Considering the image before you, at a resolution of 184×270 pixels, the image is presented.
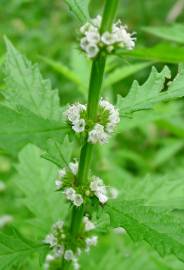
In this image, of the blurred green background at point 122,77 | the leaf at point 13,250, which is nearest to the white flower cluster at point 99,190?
the leaf at point 13,250

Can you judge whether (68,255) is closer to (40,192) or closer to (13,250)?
(13,250)

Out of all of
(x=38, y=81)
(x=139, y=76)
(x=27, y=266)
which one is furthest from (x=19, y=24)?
(x=38, y=81)

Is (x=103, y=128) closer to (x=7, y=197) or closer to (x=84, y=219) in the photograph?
(x=84, y=219)

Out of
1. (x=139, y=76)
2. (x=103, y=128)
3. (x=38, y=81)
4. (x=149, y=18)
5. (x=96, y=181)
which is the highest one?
(x=149, y=18)

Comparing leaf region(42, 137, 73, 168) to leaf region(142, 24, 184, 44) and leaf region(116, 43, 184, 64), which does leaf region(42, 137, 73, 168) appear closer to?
leaf region(116, 43, 184, 64)

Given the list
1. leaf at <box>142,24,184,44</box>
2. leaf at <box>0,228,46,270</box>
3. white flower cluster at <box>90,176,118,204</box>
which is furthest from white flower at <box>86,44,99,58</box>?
leaf at <box>142,24,184,44</box>

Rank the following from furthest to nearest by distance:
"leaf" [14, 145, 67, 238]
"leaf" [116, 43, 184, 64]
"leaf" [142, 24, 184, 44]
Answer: "leaf" [142, 24, 184, 44]
"leaf" [14, 145, 67, 238]
"leaf" [116, 43, 184, 64]
